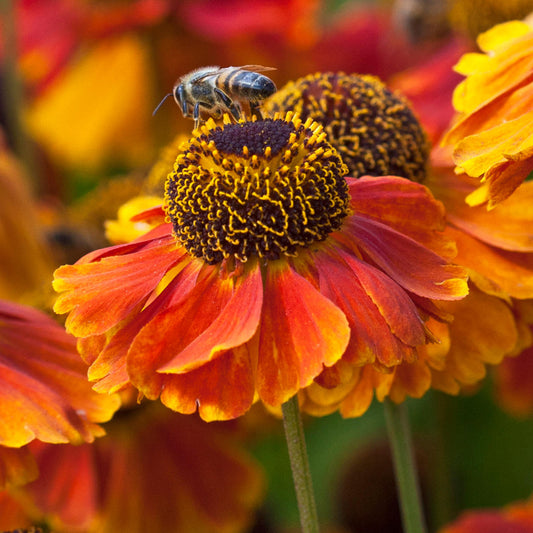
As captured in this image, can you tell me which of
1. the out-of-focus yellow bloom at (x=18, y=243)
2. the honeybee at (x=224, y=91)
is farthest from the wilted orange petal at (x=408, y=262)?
the out-of-focus yellow bloom at (x=18, y=243)

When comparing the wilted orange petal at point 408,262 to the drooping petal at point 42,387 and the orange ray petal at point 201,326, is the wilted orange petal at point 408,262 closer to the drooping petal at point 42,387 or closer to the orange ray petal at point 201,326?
the orange ray petal at point 201,326

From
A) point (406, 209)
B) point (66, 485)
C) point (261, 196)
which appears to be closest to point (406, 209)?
point (406, 209)

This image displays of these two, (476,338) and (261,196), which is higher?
(261,196)

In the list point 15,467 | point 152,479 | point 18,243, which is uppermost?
point 15,467

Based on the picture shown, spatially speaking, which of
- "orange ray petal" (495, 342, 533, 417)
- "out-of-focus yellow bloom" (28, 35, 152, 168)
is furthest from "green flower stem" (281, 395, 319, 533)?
"out-of-focus yellow bloom" (28, 35, 152, 168)

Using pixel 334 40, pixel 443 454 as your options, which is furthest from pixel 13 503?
pixel 334 40

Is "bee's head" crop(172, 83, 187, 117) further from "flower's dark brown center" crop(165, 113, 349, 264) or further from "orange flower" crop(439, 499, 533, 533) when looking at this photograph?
"orange flower" crop(439, 499, 533, 533)

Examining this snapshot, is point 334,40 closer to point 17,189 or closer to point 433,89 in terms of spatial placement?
point 433,89

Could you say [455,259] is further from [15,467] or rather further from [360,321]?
[15,467]
